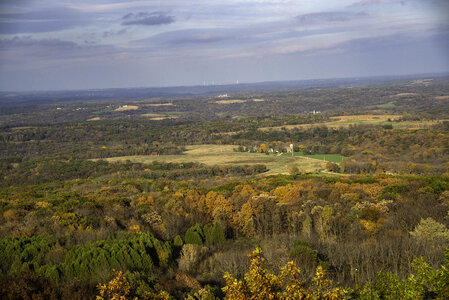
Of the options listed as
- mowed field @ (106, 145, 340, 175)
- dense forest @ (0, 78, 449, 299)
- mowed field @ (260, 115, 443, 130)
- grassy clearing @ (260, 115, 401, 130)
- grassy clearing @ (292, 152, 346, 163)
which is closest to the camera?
dense forest @ (0, 78, 449, 299)

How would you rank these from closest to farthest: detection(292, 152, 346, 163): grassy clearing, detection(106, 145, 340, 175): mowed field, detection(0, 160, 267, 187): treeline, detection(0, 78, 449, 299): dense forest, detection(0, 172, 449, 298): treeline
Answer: detection(0, 78, 449, 299): dense forest, detection(0, 172, 449, 298): treeline, detection(0, 160, 267, 187): treeline, detection(106, 145, 340, 175): mowed field, detection(292, 152, 346, 163): grassy clearing

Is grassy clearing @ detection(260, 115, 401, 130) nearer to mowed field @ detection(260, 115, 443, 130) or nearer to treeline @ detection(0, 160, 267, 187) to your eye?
mowed field @ detection(260, 115, 443, 130)

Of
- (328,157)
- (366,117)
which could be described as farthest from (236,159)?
(366,117)

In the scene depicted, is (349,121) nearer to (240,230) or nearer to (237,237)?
(240,230)

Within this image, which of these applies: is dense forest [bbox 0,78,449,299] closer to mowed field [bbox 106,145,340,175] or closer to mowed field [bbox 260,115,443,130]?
mowed field [bbox 106,145,340,175]

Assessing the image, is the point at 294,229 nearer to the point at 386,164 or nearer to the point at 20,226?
the point at 20,226

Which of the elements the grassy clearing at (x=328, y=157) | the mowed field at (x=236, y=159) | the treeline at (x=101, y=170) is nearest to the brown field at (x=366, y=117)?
the grassy clearing at (x=328, y=157)

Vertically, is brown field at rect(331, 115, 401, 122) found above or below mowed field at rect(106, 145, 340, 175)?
above

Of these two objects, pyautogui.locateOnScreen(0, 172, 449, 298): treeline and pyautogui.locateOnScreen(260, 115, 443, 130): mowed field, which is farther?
pyautogui.locateOnScreen(260, 115, 443, 130): mowed field

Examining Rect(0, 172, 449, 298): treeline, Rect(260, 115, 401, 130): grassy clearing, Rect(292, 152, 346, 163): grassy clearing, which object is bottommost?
Rect(292, 152, 346, 163): grassy clearing

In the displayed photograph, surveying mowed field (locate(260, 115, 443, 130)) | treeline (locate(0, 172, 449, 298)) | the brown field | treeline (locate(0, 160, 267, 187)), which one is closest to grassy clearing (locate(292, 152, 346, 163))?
treeline (locate(0, 160, 267, 187))
